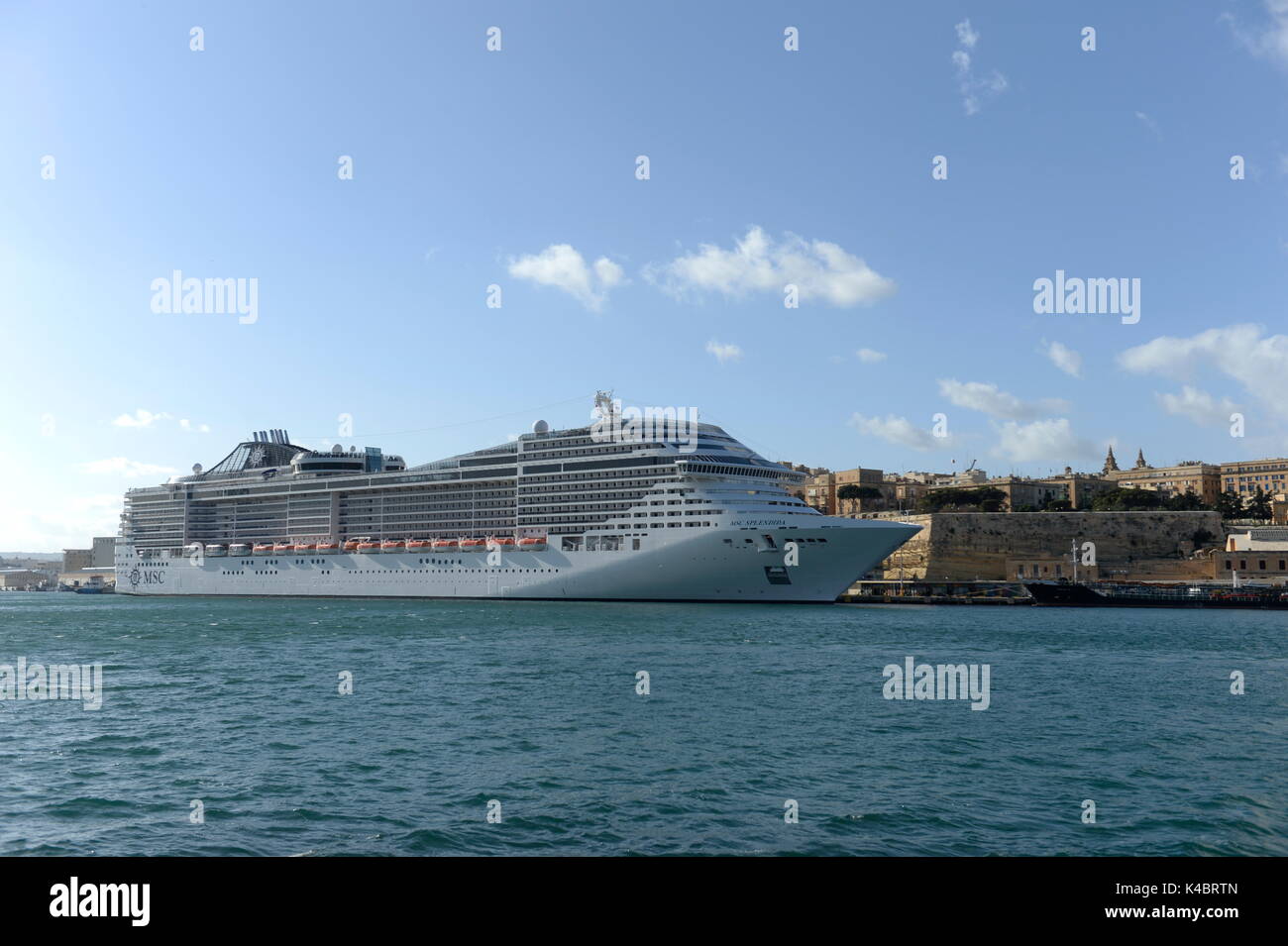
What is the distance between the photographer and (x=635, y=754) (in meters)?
18.5

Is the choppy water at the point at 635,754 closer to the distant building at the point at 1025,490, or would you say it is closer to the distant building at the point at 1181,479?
the distant building at the point at 1025,490

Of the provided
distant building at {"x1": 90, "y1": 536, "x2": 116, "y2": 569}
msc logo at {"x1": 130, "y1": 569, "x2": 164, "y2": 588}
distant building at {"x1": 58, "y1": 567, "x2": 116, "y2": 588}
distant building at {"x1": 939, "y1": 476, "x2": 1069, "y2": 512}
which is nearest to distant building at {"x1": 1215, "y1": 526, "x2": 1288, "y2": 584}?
distant building at {"x1": 939, "y1": 476, "x2": 1069, "y2": 512}

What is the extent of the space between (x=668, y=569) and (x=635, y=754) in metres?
42.3

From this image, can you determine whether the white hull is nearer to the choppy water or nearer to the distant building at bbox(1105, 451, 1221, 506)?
the choppy water

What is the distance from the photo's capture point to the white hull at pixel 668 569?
58.9 meters

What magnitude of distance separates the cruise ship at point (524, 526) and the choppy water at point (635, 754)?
20.7 metres

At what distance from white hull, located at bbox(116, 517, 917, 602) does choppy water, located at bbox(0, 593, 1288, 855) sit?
778 inches

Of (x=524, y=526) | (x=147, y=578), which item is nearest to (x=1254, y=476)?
(x=524, y=526)

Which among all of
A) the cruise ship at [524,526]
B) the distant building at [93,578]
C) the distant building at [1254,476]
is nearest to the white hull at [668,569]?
the cruise ship at [524,526]

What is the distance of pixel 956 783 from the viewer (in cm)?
1652

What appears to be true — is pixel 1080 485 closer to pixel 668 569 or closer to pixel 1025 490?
pixel 1025 490
